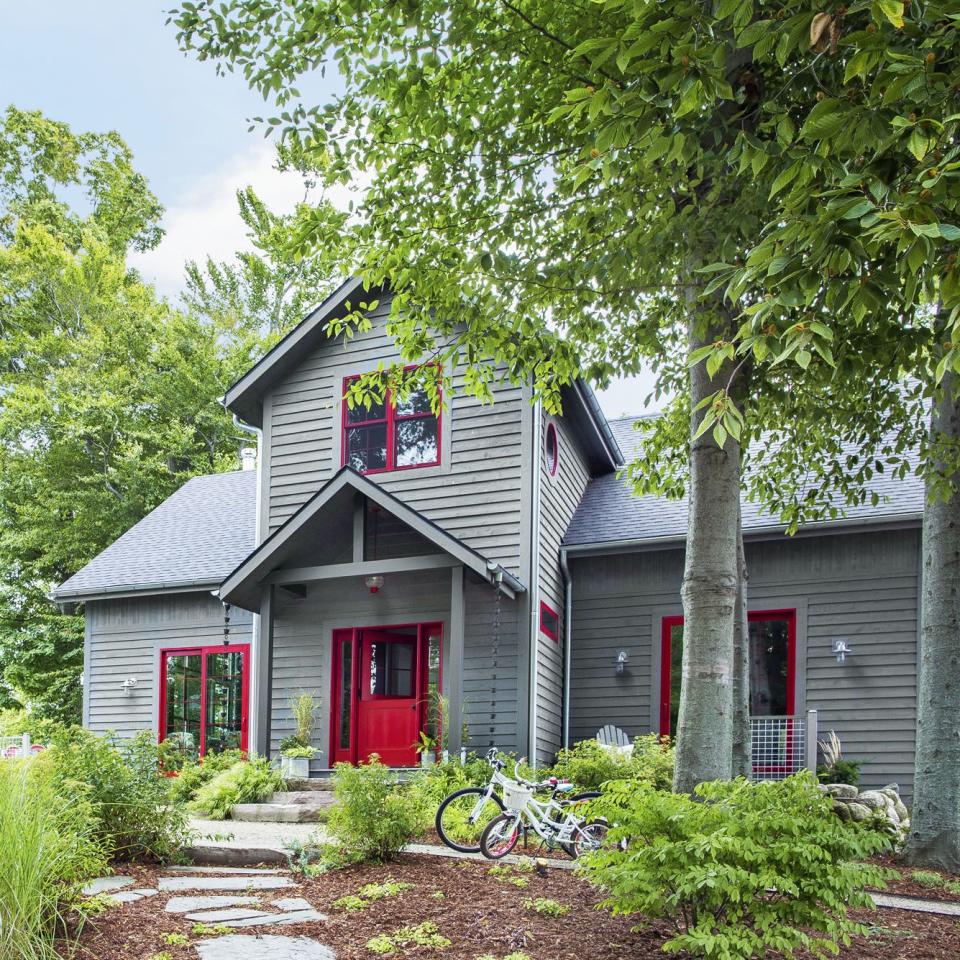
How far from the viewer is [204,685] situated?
1526 cm

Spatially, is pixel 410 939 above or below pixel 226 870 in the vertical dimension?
above

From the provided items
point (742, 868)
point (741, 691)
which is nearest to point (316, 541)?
point (741, 691)

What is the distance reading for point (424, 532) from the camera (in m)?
11.6

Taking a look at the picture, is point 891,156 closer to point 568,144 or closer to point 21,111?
point 568,144

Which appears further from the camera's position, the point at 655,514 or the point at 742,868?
the point at 655,514

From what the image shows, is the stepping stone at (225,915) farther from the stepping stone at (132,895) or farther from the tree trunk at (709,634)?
the tree trunk at (709,634)

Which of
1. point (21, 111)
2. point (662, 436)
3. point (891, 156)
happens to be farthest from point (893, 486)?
point (21, 111)

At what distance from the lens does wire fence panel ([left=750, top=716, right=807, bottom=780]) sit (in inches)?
450

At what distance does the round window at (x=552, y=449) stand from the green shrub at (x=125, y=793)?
297 inches

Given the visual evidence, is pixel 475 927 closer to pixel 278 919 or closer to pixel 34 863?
pixel 278 919

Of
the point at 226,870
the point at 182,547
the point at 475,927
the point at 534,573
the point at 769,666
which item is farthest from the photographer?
the point at 182,547

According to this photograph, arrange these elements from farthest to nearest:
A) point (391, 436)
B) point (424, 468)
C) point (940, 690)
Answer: point (391, 436)
point (424, 468)
point (940, 690)

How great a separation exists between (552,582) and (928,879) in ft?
22.1

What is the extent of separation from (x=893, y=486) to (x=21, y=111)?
89.4 ft
